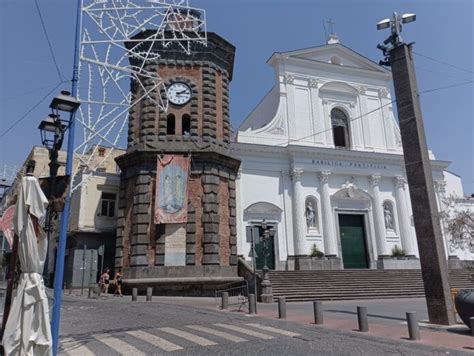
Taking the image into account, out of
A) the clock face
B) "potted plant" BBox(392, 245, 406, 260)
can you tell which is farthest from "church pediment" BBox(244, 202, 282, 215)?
"potted plant" BBox(392, 245, 406, 260)

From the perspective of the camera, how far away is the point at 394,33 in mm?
13844

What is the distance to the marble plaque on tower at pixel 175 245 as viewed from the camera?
66.4ft

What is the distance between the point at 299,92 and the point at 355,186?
27.7ft

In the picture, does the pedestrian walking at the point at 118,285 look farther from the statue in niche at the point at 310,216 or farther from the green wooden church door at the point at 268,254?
the statue in niche at the point at 310,216

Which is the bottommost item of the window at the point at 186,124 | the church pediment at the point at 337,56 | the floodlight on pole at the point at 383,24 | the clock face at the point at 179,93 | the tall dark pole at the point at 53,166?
the tall dark pole at the point at 53,166

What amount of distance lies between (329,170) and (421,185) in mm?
16153

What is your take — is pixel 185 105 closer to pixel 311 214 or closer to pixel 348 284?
pixel 311 214

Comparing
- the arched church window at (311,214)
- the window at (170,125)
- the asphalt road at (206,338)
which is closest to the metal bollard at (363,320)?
the asphalt road at (206,338)

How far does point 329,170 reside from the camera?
93.7 feet

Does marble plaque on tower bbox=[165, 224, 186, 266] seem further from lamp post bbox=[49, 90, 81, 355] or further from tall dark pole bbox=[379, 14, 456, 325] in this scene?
lamp post bbox=[49, 90, 81, 355]

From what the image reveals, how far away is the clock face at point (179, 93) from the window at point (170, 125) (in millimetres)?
908

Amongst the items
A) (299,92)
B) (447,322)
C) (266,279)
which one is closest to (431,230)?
(447,322)

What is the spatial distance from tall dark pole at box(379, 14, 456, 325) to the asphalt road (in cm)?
352

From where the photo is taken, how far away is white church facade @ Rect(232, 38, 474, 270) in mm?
26859
